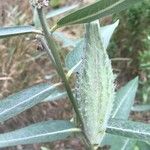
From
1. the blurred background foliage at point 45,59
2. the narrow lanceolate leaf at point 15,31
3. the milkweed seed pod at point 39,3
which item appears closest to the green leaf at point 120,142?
the narrow lanceolate leaf at point 15,31

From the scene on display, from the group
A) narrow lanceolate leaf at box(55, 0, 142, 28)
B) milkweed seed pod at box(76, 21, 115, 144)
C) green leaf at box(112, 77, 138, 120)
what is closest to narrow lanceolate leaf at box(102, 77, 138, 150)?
green leaf at box(112, 77, 138, 120)

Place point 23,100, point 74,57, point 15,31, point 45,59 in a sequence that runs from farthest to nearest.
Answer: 1. point 45,59
2. point 74,57
3. point 23,100
4. point 15,31

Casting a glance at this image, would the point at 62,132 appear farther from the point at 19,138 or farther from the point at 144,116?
the point at 144,116

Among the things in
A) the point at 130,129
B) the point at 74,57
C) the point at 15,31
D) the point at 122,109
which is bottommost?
the point at 122,109

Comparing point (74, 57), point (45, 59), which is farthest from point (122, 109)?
point (45, 59)

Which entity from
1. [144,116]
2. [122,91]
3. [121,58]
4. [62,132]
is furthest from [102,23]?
[62,132]

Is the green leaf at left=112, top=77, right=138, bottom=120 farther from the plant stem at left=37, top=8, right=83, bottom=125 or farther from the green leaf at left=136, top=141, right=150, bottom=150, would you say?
the plant stem at left=37, top=8, right=83, bottom=125

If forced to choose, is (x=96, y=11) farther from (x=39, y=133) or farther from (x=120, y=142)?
(x=120, y=142)
